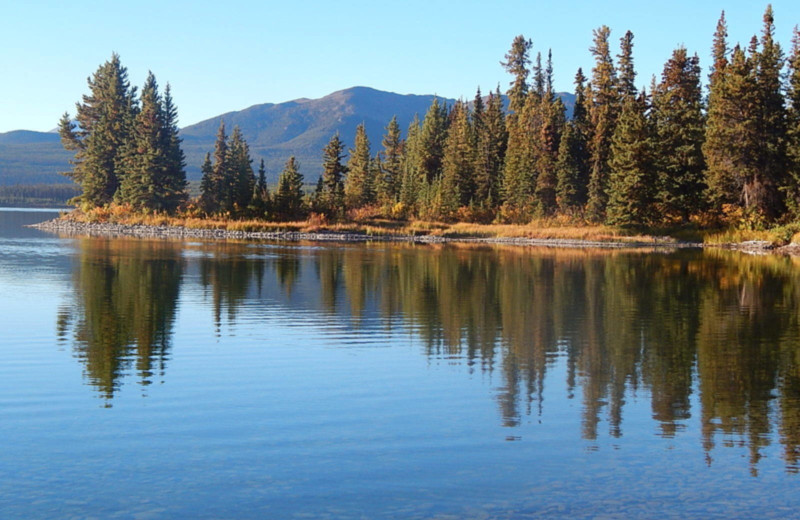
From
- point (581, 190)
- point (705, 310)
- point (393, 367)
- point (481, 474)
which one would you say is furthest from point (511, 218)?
point (481, 474)

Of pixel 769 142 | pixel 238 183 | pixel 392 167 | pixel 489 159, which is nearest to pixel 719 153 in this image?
pixel 769 142

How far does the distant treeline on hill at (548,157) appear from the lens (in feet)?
229

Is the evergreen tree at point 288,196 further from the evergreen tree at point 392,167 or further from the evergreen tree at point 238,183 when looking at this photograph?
the evergreen tree at point 392,167

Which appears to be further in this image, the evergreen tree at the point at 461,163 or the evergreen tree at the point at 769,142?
the evergreen tree at the point at 461,163

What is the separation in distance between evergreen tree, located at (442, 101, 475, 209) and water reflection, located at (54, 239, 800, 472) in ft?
180

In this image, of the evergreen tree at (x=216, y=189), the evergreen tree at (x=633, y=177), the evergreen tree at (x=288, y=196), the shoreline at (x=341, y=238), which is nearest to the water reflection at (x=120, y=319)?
the shoreline at (x=341, y=238)

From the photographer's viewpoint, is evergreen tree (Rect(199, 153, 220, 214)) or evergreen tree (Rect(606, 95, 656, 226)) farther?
evergreen tree (Rect(199, 153, 220, 214))

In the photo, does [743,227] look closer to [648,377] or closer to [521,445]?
[648,377]

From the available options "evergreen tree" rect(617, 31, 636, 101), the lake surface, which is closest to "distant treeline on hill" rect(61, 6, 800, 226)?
"evergreen tree" rect(617, 31, 636, 101)

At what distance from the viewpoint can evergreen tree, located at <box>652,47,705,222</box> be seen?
243ft

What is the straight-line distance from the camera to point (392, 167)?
122 meters

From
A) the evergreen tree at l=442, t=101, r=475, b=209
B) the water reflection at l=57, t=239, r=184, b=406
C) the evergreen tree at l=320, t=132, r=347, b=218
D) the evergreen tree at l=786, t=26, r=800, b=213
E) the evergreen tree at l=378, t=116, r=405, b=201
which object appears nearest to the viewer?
the water reflection at l=57, t=239, r=184, b=406

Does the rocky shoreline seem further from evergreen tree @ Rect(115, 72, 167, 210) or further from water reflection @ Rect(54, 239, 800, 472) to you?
water reflection @ Rect(54, 239, 800, 472)

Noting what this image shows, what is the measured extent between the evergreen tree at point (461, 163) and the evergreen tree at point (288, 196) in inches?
730
